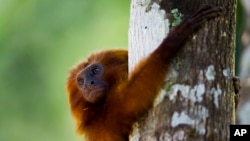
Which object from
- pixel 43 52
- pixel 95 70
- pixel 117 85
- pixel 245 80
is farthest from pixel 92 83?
pixel 43 52

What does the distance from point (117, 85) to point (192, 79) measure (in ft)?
2.95

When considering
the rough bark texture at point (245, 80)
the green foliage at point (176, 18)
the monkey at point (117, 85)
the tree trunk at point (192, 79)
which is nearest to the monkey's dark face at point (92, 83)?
the monkey at point (117, 85)

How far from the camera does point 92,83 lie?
530 centimetres

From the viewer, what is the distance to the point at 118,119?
192 inches

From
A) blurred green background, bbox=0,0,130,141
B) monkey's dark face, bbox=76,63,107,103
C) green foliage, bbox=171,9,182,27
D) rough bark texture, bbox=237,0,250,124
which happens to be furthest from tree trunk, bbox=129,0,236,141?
blurred green background, bbox=0,0,130,141

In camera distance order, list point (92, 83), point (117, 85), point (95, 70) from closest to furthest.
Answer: point (117, 85) → point (92, 83) → point (95, 70)

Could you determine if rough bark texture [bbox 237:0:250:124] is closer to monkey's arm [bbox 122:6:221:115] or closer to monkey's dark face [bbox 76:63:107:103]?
monkey's dark face [bbox 76:63:107:103]

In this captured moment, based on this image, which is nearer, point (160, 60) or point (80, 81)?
point (160, 60)

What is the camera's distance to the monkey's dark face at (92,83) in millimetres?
5195

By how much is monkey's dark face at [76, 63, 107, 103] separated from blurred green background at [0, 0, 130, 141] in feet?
17.2

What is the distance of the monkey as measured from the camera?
4438 mm

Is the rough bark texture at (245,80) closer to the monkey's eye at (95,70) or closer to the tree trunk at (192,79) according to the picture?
the monkey's eye at (95,70)

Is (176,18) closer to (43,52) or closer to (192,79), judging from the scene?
(192,79)

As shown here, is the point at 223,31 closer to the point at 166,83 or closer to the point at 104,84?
the point at 166,83
